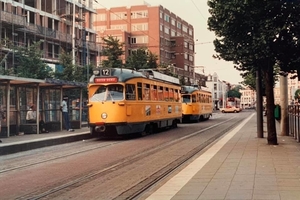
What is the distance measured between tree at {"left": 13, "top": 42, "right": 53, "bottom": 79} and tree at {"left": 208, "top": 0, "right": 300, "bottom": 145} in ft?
86.7

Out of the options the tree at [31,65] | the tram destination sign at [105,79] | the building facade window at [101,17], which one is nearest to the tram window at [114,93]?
the tram destination sign at [105,79]

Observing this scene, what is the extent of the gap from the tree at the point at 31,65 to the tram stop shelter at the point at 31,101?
13246 mm

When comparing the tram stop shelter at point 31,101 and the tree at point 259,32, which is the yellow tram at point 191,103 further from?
the tree at point 259,32

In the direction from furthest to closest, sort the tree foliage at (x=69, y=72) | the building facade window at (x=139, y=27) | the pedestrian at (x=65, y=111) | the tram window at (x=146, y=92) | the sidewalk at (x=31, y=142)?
the building facade window at (x=139, y=27) < the tree foliage at (x=69, y=72) < the pedestrian at (x=65, y=111) < the tram window at (x=146, y=92) < the sidewalk at (x=31, y=142)

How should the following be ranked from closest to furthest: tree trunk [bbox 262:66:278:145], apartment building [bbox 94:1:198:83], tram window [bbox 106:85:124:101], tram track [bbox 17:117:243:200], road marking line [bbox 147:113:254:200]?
road marking line [bbox 147:113:254:200], tram track [bbox 17:117:243:200], tree trunk [bbox 262:66:278:145], tram window [bbox 106:85:124:101], apartment building [bbox 94:1:198:83]

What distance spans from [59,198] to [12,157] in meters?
7.50

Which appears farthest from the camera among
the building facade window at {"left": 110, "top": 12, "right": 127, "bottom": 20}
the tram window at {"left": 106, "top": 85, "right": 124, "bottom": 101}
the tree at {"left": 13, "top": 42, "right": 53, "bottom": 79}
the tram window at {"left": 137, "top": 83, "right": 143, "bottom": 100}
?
the building facade window at {"left": 110, "top": 12, "right": 127, "bottom": 20}

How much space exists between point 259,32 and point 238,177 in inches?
257

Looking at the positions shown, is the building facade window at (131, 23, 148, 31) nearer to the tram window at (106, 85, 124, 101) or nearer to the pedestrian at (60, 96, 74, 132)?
the pedestrian at (60, 96, 74, 132)

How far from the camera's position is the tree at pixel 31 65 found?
39.5 metres

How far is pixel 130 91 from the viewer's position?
21234 mm

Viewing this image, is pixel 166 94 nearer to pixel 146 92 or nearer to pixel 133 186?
pixel 146 92

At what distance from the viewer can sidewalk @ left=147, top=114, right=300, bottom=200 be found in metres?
7.71

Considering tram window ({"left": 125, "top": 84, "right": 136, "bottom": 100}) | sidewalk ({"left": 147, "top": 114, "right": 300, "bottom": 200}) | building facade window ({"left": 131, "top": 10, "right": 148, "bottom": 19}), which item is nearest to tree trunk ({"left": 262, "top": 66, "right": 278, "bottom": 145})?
sidewalk ({"left": 147, "top": 114, "right": 300, "bottom": 200})
